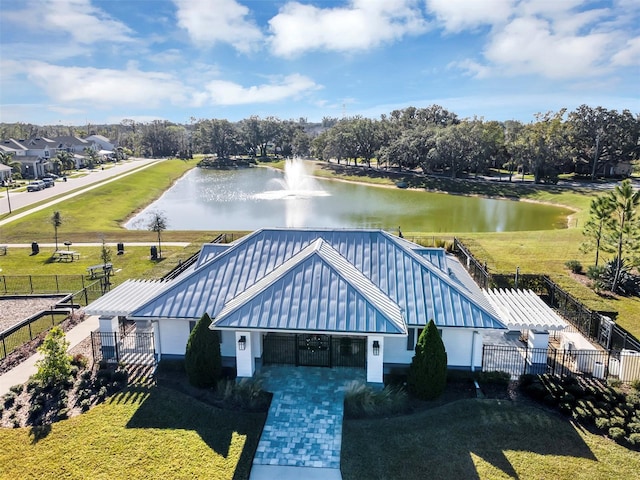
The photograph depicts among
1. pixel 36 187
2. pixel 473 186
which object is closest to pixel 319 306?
pixel 36 187

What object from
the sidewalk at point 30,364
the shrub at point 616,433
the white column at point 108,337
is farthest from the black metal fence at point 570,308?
the sidewalk at point 30,364

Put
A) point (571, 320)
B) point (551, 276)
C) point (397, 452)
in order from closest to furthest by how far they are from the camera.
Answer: point (397, 452) → point (571, 320) → point (551, 276)

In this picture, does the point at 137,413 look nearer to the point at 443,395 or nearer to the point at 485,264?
the point at 443,395

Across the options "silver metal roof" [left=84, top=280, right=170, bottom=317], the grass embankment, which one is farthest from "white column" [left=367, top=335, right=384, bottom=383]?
the grass embankment

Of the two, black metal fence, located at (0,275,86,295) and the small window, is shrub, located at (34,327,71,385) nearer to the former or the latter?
black metal fence, located at (0,275,86,295)

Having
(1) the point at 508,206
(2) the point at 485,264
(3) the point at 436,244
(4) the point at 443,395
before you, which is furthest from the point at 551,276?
(1) the point at 508,206

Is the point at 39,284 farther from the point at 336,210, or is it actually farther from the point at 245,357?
the point at 336,210
